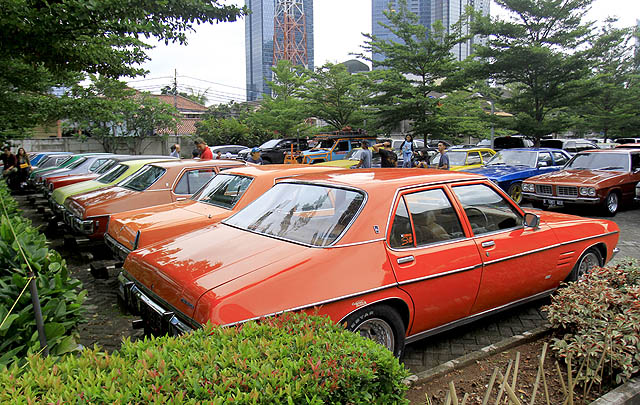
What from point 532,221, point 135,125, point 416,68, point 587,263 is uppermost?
point 416,68

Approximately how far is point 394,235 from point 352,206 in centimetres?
40

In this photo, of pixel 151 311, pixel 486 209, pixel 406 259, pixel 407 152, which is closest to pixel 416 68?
pixel 407 152

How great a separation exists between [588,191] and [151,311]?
10204 mm

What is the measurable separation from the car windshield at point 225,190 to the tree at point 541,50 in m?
15.2

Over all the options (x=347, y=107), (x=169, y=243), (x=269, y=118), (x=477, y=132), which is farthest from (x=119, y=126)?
(x=169, y=243)

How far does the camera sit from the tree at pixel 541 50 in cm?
1780

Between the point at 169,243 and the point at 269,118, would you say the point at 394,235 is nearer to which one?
the point at 169,243

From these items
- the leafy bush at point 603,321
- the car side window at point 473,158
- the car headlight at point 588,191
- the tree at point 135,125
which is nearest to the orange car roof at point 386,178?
the leafy bush at point 603,321

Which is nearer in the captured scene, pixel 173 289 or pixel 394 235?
pixel 173 289

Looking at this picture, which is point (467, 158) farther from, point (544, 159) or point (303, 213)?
point (303, 213)

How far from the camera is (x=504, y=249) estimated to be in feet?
13.6

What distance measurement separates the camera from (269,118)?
33.2 meters

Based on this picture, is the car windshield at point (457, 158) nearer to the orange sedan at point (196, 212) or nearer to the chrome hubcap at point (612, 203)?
the chrome hubcap at point (612, 203)

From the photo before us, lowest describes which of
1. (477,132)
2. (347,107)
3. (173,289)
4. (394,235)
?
(173,289)
